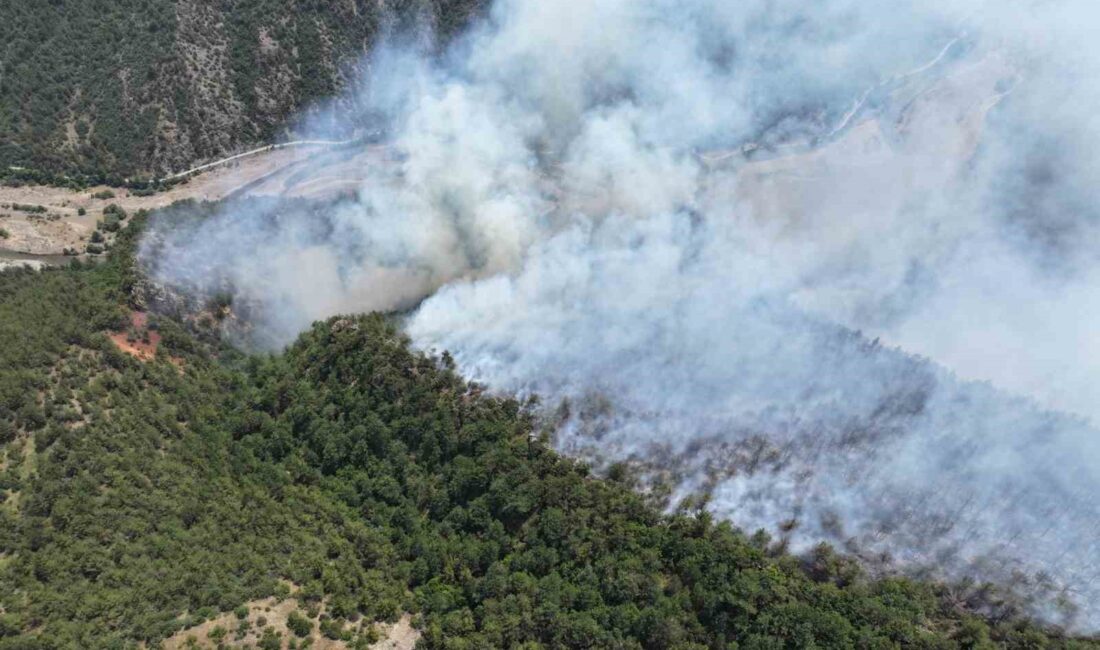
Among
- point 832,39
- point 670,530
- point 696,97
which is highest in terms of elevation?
point 832,39

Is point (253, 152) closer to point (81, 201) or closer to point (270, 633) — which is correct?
point (81, 201)

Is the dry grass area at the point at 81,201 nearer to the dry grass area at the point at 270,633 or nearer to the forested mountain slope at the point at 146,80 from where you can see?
the forested mountain slope at the point at 146,80

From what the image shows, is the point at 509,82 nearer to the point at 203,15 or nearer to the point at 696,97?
the point at 696,97

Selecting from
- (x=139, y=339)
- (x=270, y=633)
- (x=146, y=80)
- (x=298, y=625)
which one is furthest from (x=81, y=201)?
(x=298, y=625)


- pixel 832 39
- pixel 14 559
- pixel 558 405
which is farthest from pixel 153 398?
pixel 832 39

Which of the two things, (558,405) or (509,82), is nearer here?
(558,405)

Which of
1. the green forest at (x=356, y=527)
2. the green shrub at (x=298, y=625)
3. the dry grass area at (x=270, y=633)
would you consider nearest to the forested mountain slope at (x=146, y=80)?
the green forest at (x=356, y=527)
